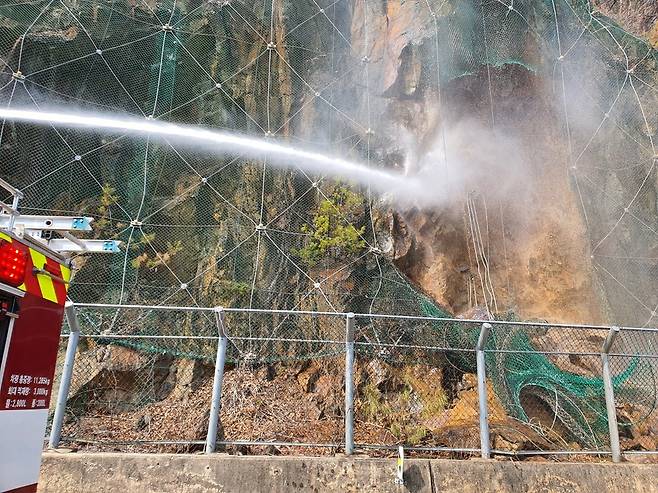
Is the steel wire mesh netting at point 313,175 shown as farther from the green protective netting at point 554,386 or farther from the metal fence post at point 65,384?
the metal fence post at point 65,384

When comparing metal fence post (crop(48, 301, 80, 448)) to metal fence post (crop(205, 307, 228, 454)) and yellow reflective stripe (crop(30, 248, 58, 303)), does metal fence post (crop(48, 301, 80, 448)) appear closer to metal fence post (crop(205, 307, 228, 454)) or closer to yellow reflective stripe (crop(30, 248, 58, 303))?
metal fence post (crop(205, 307, 228, 454))

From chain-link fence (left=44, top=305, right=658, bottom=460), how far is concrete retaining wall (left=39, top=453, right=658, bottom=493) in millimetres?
797

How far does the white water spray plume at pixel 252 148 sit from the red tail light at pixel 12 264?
5299mm

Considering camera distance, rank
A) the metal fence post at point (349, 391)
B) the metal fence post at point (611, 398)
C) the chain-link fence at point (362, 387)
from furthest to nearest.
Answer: the chain-link fence at point (362, 387), the metal fence post at point (611, 398), the metal fence post at point (349, 391)

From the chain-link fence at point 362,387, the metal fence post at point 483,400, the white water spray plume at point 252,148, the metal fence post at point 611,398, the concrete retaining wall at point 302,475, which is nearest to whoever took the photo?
the concrete retaining wall at point 302,475

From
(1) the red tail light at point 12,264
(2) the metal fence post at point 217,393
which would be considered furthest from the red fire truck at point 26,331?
(2) the metal fence post at point 217,393

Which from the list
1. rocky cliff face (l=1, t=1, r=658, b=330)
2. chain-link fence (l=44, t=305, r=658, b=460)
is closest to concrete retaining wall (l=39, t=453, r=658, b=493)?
chain-link fence (l=44, t=305, r=658, b=460)

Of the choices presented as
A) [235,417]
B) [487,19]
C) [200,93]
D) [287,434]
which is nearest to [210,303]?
[235,417]

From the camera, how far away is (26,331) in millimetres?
2471

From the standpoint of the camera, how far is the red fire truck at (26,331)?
2301 mm

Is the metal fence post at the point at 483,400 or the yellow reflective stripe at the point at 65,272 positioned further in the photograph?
the metal fence post at the point at 483,400

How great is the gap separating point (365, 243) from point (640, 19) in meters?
9.12

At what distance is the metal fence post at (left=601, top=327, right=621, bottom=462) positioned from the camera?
434cm

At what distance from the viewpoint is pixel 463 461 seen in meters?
3.93
